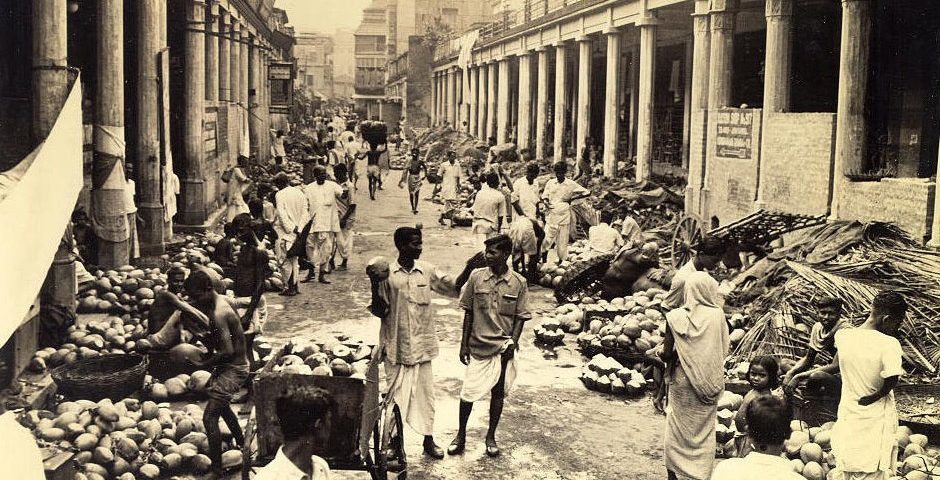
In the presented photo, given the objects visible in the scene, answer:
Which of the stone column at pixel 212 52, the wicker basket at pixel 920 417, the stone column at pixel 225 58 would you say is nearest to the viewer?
the wicker basket at pixel 920 417

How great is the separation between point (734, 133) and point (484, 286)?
11613mm

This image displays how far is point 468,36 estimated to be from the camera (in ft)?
165

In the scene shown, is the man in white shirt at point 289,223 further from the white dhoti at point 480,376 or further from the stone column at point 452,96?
the stone column at point 452,96

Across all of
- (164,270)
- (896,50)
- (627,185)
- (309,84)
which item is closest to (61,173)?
(164,270)

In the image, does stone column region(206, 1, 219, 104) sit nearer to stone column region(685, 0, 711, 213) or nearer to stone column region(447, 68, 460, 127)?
stone column region(685, 0, 711, 213)

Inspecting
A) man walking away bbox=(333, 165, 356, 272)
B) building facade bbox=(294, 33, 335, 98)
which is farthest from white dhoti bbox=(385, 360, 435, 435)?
building facade bbox=(294, 33, 335, 98)

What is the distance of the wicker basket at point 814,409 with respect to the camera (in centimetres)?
754

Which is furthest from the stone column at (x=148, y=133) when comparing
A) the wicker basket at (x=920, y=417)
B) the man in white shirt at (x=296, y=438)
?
the man in white shirt at (x=296, y=438)

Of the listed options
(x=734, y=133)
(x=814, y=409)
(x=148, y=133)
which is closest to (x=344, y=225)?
(x=148, y=133)

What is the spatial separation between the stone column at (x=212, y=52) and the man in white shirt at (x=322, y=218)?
26.3ft

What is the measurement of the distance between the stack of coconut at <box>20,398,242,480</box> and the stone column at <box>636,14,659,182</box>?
17.2 m

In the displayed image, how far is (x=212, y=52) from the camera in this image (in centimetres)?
2164

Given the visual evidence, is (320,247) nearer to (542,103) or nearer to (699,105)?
(699,105)

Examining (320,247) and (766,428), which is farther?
(320,247)
